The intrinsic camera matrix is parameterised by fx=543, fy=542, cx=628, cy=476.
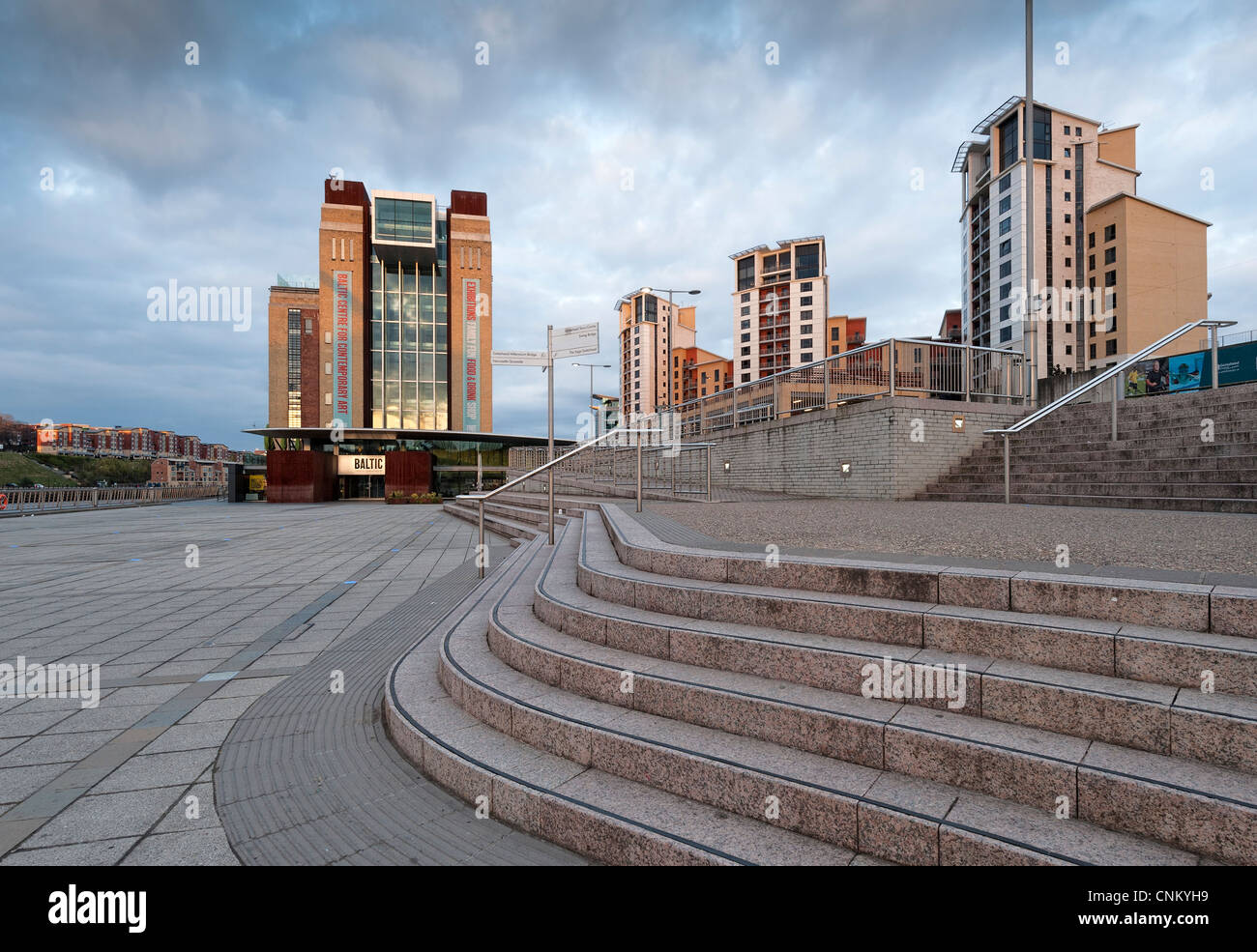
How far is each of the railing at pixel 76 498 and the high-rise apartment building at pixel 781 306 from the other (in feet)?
209

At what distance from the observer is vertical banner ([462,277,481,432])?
42.0 meters

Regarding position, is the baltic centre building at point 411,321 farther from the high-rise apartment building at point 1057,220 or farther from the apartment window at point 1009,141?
the apartment window at point 1009,141

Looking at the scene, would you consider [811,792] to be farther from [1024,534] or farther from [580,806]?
[1024,534]

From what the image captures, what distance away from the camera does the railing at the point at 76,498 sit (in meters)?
25.0

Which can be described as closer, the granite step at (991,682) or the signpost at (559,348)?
the granite step at (991,682)

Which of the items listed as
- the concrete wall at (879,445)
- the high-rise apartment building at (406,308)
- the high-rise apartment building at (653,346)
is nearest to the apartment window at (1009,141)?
the high-rise apartment building at (406,308)

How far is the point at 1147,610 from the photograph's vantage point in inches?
93.0

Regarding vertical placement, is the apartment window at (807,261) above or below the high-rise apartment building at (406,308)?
above

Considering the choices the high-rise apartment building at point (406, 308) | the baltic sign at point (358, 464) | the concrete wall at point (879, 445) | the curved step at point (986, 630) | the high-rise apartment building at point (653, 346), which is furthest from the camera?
the high-rise apartment building at point (653, 346)
